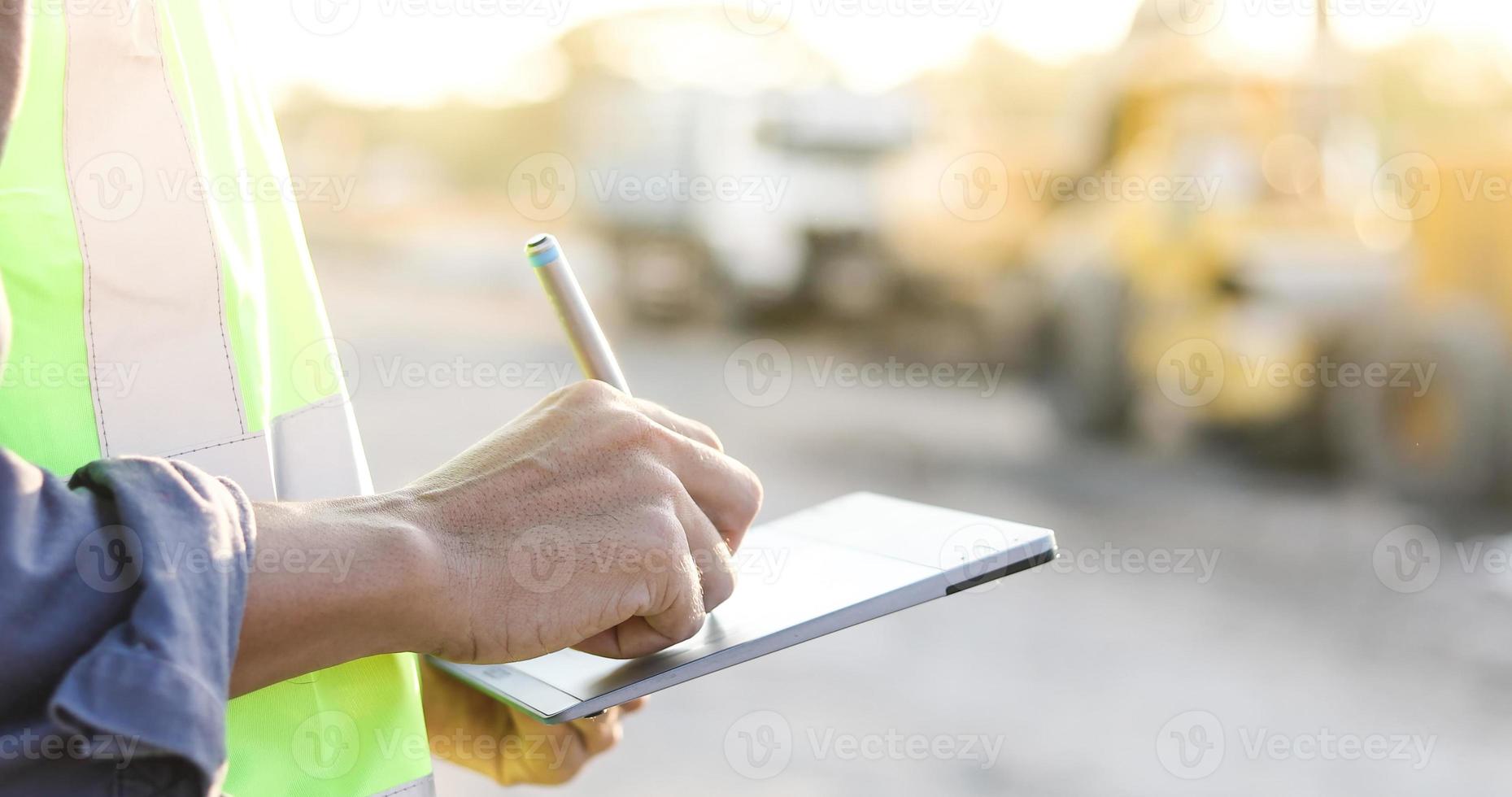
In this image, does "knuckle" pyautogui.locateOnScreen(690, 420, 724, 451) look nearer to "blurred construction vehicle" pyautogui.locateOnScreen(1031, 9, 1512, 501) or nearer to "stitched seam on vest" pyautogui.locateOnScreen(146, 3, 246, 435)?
"stitched seam on vest" pyautogui.locateOnScreen(146, 3, 246, 435)

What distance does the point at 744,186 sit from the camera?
45.3 feet

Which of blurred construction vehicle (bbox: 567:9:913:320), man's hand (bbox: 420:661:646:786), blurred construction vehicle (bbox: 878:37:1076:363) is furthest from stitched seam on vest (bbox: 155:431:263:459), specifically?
blurred construction vehicle (bbox: 567:9:913:320)

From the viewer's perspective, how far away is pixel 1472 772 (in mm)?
3777

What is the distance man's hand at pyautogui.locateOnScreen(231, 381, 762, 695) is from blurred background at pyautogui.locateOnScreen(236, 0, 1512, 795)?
114 inches

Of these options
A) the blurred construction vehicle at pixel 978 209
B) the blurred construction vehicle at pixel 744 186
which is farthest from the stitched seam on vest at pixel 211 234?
the blurred construction vehicle at pixel 744 186

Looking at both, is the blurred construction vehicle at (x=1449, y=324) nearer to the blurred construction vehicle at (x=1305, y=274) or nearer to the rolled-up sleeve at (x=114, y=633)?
the blurred construction vehicle at (x=1305, y=274)

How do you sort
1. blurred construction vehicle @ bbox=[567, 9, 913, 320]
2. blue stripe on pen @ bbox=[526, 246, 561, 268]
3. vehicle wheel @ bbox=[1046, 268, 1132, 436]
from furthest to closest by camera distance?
blurred construction vehicle @ bbox=[567, 9, 913, 320], vehicle wheel @ bbox=[1046, 268, 1132, 436], blue stripe on pen @ bbox=[526, 246, 561, 268]

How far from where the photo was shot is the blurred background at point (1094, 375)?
4152 millimetres

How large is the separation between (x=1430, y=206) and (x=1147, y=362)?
1806mm

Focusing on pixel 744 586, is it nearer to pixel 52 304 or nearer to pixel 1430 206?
pixel 52 304

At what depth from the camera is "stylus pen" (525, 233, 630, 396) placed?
1.14 meters

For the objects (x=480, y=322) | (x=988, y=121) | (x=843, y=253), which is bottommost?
(x=480, y=322)

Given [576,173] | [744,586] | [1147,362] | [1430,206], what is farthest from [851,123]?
[744,586]

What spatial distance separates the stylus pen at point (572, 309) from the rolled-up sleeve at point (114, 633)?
0.45 meters
